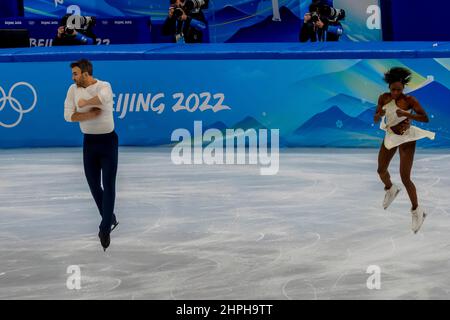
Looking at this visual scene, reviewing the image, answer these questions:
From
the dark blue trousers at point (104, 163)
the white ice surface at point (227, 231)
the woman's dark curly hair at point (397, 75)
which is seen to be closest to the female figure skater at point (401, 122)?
the woman's dark curly hair at point (397, 75)

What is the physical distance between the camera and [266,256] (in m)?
10.4

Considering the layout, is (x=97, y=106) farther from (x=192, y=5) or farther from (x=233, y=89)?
(x=192, y=5)

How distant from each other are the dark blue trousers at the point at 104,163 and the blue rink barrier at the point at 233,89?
6.37 meters

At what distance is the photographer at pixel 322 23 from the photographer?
20.0m

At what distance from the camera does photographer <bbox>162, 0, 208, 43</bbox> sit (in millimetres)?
20734

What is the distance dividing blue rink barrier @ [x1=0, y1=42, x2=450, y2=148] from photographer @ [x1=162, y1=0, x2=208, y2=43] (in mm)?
3636

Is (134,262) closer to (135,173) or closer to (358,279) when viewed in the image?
(358,279)

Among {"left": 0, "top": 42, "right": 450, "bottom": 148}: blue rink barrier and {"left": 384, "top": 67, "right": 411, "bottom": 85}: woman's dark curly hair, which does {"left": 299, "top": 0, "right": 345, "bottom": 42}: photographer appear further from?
{"left": 384, "top": 67, "right": 411, "bottom": 85}: woman's dark curly hair

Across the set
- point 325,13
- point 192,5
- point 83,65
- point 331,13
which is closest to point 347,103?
point 325,13

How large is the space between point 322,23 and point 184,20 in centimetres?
255

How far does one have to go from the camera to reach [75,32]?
19672mm

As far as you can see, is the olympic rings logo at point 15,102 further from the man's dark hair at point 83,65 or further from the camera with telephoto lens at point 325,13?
the man's dark hair at point 83,65

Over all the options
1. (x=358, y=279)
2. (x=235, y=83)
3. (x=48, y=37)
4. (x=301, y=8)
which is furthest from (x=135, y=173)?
(x=301, y=8)
